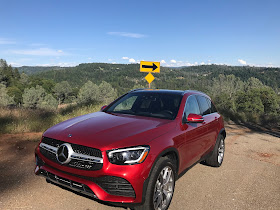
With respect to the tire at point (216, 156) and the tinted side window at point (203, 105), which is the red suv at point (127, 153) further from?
the tire at point (216, 156)

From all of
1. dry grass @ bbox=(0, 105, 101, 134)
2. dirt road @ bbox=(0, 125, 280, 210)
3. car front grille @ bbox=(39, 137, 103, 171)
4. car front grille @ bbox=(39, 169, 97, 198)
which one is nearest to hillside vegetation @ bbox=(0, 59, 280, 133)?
dry grass @ bbox=(0, 105, 101, 134)

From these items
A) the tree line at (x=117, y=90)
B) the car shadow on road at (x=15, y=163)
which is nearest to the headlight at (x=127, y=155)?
the car shadow on road at (x=15, y=163)

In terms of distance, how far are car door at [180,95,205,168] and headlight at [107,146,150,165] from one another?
3.19ft

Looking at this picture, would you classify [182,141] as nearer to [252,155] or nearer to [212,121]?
[212,121]

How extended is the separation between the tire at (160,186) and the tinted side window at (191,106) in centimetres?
109

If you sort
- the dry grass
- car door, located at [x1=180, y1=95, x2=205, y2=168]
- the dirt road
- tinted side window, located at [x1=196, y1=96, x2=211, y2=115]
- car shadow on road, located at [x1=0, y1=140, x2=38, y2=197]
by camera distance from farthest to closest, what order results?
1. the dry grass
2. tinted side window, located at [x1=196, y1=96, x2=211, y2=115]
3. car shadow on road, located at [x1=0, y1=140, x2=38, y2=197]
4. car door, located at [x1=180, y1=95, x2=205, y2=168]
5. the dirt road

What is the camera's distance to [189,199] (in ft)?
11.4

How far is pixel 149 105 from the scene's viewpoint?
4.02 metres

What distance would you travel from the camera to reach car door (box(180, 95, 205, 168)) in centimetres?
342

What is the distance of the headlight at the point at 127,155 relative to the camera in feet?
8.08

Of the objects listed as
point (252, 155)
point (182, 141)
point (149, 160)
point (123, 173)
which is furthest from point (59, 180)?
point (252, 155)

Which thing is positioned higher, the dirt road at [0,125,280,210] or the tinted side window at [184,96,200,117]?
the tinted side window at [184,96,200,117]

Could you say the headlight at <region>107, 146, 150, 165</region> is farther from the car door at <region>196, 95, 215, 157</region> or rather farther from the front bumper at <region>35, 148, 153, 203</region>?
the car door at <region>196, 95, 215, 157</region>

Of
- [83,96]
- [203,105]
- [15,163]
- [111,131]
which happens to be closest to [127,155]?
[111,131]
